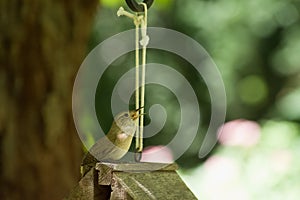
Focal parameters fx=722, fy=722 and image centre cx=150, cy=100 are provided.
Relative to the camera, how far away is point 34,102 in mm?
2846

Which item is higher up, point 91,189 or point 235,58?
point 235,58

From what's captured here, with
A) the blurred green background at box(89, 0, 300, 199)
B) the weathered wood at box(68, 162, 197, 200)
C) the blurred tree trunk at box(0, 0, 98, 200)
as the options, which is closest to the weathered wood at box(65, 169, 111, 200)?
the weathered wood at box(68, 162, 197, 200)

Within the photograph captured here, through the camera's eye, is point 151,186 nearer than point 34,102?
Yes

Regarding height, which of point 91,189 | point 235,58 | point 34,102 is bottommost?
point 91,189

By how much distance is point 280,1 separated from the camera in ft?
15.9

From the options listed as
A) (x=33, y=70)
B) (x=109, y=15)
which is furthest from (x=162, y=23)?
(x=33, y=70)

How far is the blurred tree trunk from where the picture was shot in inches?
111

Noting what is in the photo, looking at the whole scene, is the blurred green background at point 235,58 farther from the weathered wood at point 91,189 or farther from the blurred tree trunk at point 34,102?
the weathered wood at point 91,189

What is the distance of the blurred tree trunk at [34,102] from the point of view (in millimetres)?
2814

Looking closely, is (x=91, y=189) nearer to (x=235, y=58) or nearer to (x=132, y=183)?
(x=132, y=183)

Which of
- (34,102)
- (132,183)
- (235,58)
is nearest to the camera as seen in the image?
(132,183)

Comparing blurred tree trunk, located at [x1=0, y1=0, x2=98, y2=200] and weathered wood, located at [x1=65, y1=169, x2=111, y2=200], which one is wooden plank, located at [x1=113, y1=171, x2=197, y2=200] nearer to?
weathered wood, located at [x1=65, y1=169, x2=111, y2=200]

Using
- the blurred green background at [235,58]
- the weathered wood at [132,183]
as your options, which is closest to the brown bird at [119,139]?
the weathered wood at [132,183]

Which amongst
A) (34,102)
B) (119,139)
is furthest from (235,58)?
(119,139)
